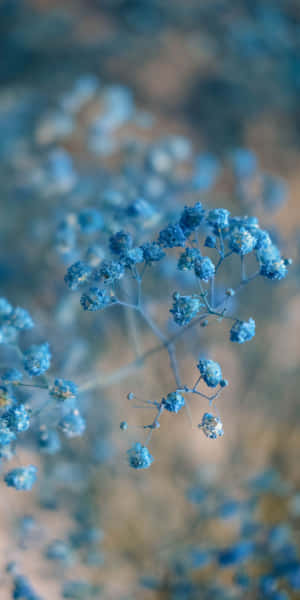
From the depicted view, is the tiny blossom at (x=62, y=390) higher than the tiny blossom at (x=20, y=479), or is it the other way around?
the tiny blossom at (x=62, y=390)

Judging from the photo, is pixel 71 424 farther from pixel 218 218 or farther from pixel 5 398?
pixel 218 218

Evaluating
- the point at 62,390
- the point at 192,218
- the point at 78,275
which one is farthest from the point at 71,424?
the point at 192,218

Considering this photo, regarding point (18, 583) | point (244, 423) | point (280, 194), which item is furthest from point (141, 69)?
point (18, 583)

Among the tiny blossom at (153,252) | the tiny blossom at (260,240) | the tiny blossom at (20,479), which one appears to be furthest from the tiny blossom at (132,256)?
the tiny blossom at (20,479)

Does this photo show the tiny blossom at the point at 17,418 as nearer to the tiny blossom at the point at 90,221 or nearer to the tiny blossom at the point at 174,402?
the tiny blossom at the point at 174,402

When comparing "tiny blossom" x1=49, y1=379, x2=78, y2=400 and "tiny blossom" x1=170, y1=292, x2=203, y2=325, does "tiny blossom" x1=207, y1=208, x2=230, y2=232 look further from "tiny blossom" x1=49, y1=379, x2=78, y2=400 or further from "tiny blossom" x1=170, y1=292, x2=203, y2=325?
"tiny blossom" x1=49, y1=379, x2=78, y2=400

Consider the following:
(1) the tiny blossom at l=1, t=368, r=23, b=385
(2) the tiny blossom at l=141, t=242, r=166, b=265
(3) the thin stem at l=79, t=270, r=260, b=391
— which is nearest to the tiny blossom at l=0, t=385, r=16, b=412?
(1) the tiny blossom at l=1, t=368, r=23, b=385
